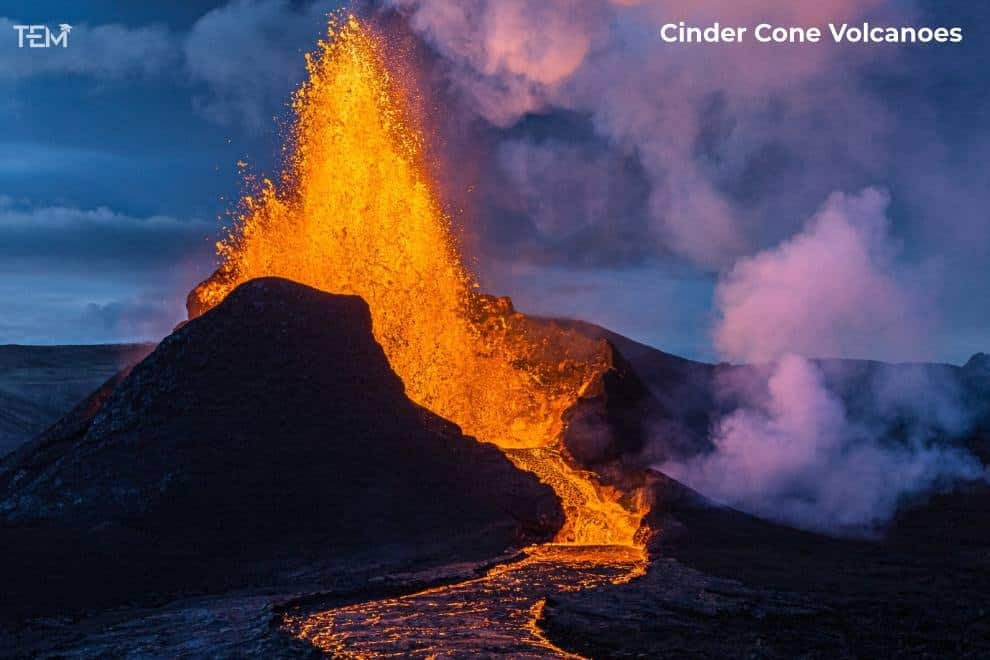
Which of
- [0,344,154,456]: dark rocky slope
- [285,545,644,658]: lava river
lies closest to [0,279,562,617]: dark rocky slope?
[285,545,644,658]: lava river

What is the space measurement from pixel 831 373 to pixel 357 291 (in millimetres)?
52838

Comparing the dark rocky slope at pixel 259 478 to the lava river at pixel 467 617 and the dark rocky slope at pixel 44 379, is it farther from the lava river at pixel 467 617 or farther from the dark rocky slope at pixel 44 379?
the dark rocky slope at pixel 44 379

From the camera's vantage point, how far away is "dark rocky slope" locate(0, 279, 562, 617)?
63.9 feet

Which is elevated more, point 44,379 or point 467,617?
point 44,379

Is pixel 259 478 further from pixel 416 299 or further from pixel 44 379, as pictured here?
pixel 44 379

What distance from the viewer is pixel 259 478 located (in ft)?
71.1

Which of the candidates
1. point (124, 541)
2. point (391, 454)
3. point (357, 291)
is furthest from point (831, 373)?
point (124, 541)

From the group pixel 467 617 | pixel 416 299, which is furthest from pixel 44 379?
pixel 467 617

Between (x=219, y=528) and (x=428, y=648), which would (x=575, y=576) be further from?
(x=219, y=528)

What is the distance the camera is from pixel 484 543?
20781 mm

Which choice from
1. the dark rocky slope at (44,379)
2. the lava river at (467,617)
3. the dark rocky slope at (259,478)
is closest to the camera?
the lava river at (467,617)

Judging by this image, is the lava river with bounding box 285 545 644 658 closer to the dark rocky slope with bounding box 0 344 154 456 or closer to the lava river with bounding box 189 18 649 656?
the lava river with bounding box 189 18 649 656

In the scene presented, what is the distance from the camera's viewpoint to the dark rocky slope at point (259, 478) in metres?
19.5

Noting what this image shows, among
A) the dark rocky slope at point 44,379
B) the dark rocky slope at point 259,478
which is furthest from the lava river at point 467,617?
the dark rocky slope at point 44,379
